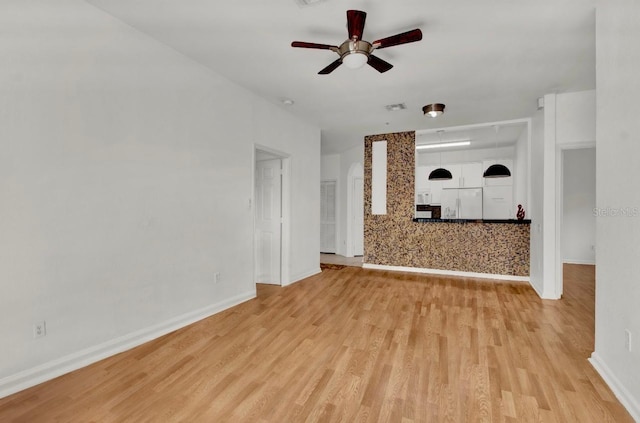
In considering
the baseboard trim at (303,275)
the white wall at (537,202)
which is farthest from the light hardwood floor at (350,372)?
the baseboard trim at (303,275)

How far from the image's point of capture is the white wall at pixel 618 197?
1769 millimetres

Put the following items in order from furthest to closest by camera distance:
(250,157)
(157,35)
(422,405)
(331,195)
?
(331,195) → (250,157) → (157,35) → (422,405)

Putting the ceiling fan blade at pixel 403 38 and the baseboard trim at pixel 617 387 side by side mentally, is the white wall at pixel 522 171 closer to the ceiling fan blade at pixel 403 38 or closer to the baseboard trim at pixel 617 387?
the baseboard trim at pixel 617 387

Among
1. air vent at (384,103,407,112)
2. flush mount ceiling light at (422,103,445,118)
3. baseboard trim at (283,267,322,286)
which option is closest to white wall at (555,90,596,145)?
flush mount ceiling light at (422,103,445,118)

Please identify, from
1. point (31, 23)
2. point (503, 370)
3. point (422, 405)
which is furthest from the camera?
point (503, 370)

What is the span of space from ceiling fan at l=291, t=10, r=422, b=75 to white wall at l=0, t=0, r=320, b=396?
1443 millimetres

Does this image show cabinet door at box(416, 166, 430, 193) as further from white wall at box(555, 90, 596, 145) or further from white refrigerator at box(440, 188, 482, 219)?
white wall at box(555, 90, 596, 145)

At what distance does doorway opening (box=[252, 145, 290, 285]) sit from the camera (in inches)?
193

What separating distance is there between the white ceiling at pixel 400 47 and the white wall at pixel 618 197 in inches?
19.0

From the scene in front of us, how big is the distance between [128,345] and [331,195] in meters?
6.10

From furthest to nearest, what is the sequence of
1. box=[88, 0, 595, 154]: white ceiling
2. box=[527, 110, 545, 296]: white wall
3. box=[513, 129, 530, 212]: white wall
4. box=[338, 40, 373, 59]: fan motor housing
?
box=[513, 129, 530, 212]: white wall, box=[527, 110, 545, 296]: white wall, box=[338, 40, 373, 59]: fan motor housing, box=[88, 0, 595, 154]: white ceiling

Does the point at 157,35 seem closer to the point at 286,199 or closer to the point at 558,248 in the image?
the point at 286,199

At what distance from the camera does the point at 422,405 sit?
6.06 ft

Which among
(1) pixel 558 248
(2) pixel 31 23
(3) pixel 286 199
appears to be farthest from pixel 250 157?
(1) pixel 558 248
